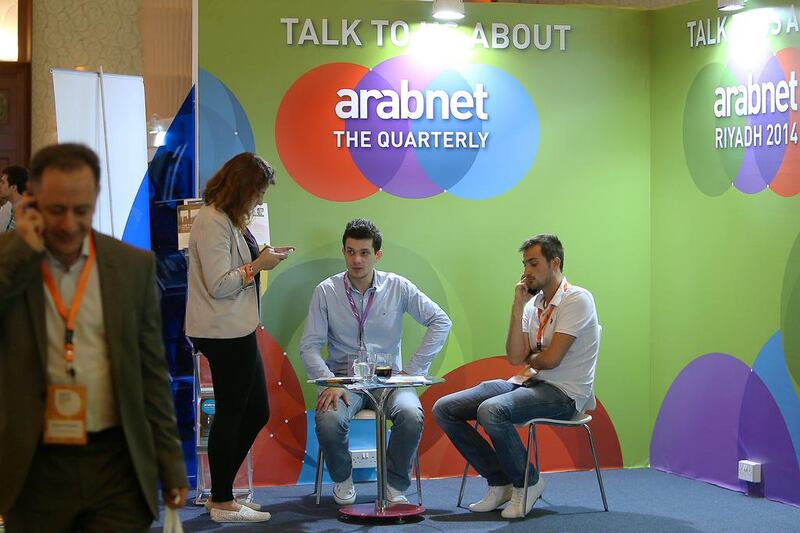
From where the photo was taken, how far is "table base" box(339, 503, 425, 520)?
4996mm

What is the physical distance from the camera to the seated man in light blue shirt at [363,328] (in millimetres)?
5371

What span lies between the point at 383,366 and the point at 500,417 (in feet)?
2.02

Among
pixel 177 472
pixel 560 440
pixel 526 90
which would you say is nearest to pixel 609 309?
pixel 560 440

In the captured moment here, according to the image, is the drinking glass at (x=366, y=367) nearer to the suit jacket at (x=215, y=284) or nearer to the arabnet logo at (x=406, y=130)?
the suit jacket at (x=215, y=284)

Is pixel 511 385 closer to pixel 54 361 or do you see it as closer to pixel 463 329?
pixel 463 329

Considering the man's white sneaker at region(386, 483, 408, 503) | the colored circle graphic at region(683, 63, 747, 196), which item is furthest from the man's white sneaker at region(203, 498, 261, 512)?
the colored circle graphic at region(683, 63, 747, 196)

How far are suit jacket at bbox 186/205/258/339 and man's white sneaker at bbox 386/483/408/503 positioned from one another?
113 cm

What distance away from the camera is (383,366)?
16.3 feet

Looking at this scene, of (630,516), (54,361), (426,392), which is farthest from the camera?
(426,392)

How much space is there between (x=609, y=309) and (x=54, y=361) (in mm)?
4473

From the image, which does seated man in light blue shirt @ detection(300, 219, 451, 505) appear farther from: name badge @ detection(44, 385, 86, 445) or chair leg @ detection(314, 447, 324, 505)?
name badge @ detection(44, 385, 86, 445)

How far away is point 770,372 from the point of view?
18.2 ft

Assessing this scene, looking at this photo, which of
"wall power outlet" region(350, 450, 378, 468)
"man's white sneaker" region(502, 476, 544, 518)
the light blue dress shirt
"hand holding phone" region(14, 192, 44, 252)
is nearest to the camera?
"hand holding phone" region(14, 192, 44, 252)

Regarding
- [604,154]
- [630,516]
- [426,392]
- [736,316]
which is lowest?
[630,516]
